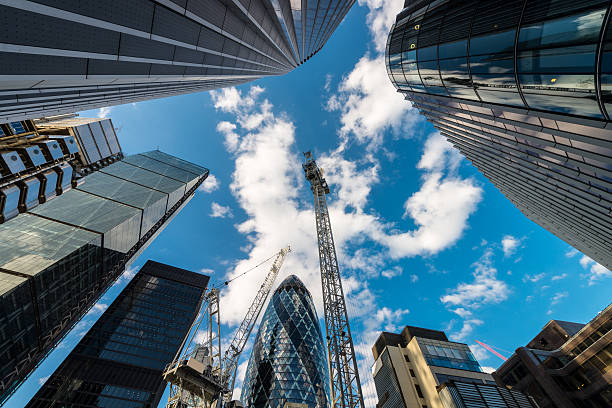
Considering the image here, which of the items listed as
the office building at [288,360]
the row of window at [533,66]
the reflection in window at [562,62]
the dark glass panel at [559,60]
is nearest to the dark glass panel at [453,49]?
the row of window at [533,66]

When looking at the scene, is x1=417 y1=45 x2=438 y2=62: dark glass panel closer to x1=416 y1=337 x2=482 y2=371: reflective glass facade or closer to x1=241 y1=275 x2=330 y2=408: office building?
x1=416 y1=337 x2=482 y2=371: reflective glass facade

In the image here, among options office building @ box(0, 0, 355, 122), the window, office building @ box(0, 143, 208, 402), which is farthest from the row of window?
the window

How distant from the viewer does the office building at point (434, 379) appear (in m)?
25.0

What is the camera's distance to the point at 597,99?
10.2 metres

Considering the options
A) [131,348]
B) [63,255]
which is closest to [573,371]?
[63,255]

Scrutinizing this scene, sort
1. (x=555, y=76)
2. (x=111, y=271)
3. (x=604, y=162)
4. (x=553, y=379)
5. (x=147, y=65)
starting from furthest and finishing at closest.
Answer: (x=553, y=379), (x=111, y=271), (x=604, y=162), (x=147, y=65), (x=555, y=76)

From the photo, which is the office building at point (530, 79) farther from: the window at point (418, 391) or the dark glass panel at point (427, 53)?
the window at point (418, 391)

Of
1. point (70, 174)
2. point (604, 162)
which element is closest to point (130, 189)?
point (70, 174)

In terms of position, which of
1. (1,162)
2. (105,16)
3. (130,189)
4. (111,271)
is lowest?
(1,162)

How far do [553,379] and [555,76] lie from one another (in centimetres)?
5454

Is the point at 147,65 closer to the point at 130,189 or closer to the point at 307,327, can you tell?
the point at 130,189

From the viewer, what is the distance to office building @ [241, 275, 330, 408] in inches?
3292

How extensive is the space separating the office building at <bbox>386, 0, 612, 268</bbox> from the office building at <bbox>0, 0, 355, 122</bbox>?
13868mm

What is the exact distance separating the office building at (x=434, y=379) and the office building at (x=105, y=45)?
3742 centimetres
